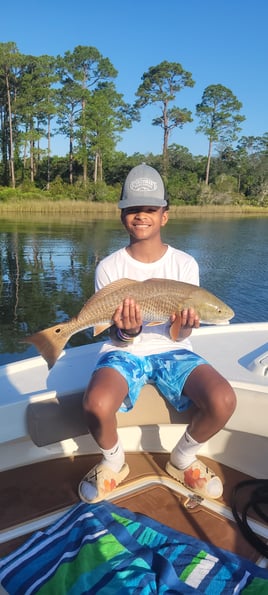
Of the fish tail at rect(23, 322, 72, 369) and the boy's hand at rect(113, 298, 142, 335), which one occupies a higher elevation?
the boy's hand at rect(113, 298, 142, 335)

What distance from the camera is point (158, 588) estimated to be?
1.78m

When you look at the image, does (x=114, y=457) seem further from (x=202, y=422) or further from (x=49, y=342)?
(x=49, y=342)

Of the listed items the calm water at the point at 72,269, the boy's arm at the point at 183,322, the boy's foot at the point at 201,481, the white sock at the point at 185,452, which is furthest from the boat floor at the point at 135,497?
the calm water at the point at 72,269

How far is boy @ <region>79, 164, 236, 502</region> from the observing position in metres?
2.15

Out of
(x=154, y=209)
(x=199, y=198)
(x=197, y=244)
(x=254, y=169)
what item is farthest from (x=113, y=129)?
(x=154, y=209)

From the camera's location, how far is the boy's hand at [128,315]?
90.7 inches

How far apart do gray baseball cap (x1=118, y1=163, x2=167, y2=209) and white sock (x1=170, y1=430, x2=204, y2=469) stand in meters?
1.29

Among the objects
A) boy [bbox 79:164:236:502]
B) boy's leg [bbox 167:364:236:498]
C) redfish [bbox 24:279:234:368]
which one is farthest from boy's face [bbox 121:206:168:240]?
boy's leg [bbox 167:364:236:498]

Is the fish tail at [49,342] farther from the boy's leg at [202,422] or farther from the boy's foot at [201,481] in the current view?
the boy's foot at [201,481]

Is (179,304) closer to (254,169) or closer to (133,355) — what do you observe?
(133,355)

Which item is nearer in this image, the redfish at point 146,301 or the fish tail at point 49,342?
the fish tail at point 49,342

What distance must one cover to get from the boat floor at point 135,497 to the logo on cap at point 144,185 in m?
1.66

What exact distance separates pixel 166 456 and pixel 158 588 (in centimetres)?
105

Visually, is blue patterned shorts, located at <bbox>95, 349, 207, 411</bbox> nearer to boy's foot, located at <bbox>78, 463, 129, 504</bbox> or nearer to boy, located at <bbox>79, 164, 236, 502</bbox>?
boy, located at <bbox>79, 164, 236, 502</bbox>
